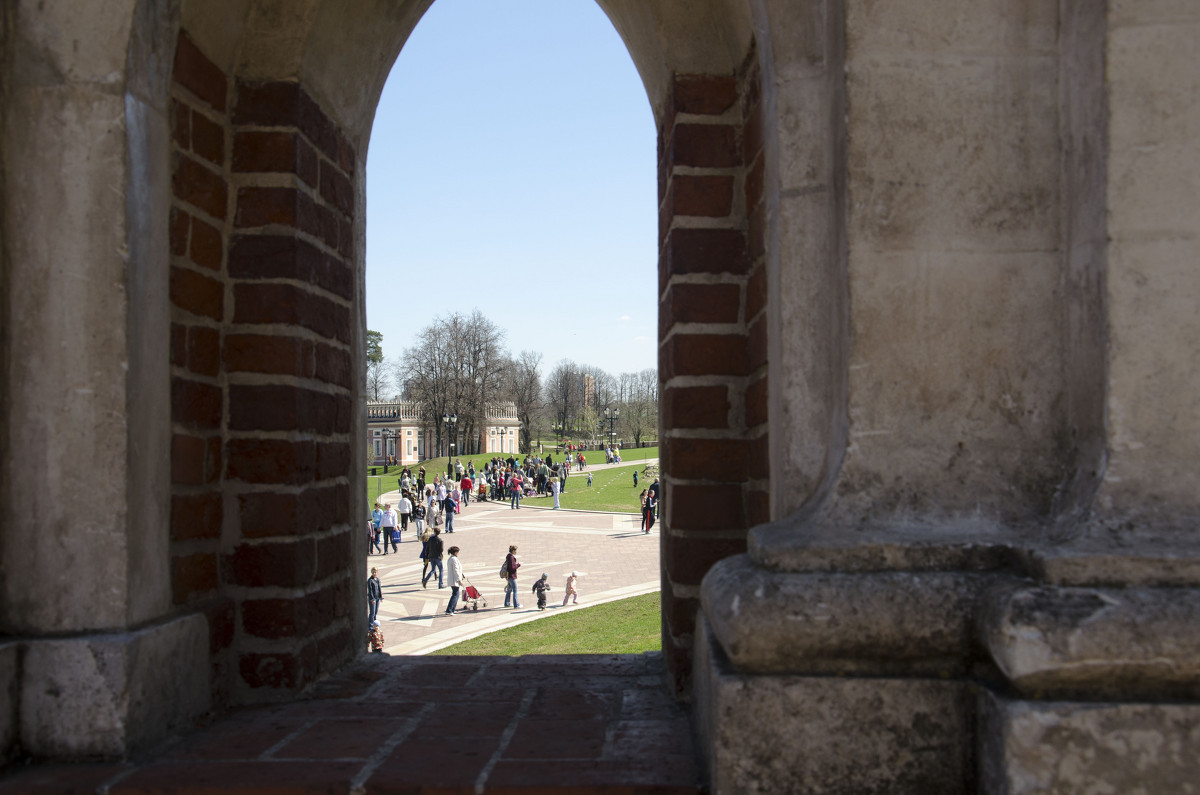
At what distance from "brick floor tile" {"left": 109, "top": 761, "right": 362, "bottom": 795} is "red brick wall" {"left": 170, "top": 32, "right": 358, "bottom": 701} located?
0.52m

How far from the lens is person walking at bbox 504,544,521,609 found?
14.2 m

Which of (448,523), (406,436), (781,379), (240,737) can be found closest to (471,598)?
(448,523)

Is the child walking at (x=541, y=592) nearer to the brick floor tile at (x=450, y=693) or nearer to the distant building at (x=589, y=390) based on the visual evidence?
the brick floor tile at (x=450, y=693)

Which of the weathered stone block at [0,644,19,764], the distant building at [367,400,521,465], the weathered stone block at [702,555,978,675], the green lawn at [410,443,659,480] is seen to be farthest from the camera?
the distant building at [367,400,521,465]

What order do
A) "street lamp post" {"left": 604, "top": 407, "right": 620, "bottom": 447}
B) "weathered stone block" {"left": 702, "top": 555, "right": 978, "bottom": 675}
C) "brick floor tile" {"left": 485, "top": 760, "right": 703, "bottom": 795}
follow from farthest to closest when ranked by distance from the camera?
"street lamp post" {"left": 604, "top": 407, "right": 620, "bottom": 447} < "brick floor tile" {"left": 485, "top": 760, "right": 703, "bottom": 795} < "weathered stone block" {"left": 702, "top": 555, "right": 978, "bottom": 675}

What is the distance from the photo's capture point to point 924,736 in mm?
1430

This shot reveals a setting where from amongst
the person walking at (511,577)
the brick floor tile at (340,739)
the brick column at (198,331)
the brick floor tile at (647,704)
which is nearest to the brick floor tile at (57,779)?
→ the brick floor tile at (340,739)

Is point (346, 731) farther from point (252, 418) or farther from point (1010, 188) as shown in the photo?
point (1010, 188)

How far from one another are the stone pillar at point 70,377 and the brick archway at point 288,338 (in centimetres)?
26

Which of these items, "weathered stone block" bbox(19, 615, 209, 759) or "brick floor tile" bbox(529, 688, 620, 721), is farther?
"brick floor tile" bbox(529, 688, 620, 721)

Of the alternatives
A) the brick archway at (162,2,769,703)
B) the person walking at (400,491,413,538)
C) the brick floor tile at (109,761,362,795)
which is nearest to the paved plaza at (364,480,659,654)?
the person walking at (400,491,413,538)

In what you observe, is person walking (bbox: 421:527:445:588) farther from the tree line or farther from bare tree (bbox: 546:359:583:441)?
bare tree (bbox: 546:359:583:441)

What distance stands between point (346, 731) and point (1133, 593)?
1.63 meters

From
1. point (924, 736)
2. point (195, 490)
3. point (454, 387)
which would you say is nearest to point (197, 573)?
point (195, 490)
